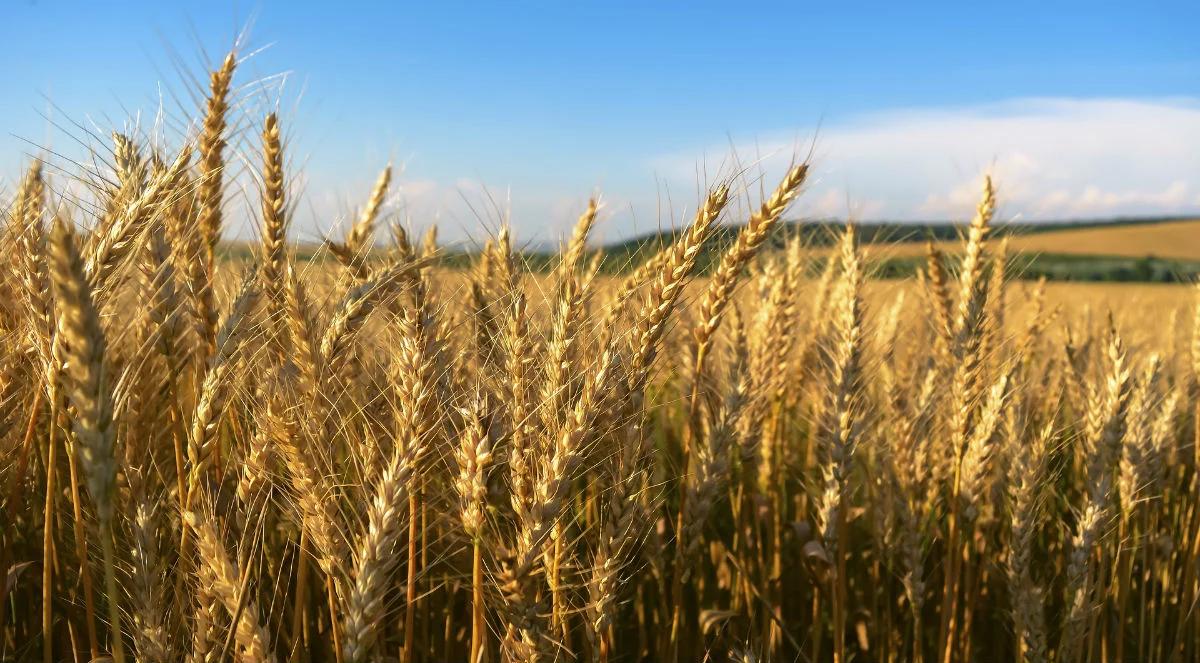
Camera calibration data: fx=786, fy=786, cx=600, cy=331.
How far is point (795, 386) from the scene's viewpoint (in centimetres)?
374

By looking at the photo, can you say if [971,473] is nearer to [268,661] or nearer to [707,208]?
[707,208]

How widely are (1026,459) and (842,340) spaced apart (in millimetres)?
717

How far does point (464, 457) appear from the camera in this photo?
1.57 m

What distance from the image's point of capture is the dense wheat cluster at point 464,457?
1551 mm

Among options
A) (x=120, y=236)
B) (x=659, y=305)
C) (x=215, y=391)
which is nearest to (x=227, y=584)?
(x=215, y=391)

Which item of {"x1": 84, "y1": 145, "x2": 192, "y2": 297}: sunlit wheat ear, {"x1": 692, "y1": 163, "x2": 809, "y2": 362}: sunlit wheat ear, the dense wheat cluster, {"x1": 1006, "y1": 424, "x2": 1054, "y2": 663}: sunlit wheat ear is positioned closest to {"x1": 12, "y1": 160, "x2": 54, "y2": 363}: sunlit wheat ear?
the dense wheat cluster

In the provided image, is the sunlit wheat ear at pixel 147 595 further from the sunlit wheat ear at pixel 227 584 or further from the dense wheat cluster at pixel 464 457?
the sunlit wheat ear at pixel 227 584

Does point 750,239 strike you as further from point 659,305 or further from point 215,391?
point 215,391

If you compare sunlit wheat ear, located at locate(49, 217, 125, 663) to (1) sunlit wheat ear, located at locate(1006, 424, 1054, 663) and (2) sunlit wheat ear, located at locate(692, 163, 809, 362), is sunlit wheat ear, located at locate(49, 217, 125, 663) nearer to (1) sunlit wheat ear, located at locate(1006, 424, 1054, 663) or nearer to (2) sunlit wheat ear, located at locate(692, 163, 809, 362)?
(2) sunlit wheat ear, located at locate(692, 163, 809, 362)

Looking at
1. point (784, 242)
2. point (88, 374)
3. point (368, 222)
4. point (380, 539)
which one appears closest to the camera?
point (88, 374)

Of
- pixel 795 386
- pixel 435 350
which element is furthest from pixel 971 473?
pixel 435 350

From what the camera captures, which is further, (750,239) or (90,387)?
(750,239)

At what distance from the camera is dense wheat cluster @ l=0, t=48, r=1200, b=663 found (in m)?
1.55

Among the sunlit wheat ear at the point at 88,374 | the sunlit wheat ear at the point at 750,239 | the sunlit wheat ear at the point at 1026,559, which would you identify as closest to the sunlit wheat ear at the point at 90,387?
the sunlit wheat ear at the point at 88,374
